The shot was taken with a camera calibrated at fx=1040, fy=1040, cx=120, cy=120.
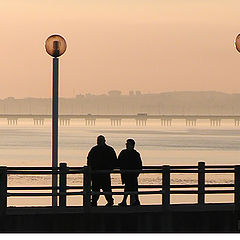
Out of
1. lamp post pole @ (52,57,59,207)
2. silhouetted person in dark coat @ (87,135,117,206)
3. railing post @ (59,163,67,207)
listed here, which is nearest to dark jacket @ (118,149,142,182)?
silhouetted person in dark coat @ (87,135,117,206)

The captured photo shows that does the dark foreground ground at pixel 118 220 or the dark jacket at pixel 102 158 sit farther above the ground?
the dark jacket at pixel 102 158

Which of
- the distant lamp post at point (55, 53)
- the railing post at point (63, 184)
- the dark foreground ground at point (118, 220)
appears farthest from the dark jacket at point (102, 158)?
the distant lamp post at point (55, 53)

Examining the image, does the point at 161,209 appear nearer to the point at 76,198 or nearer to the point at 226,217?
the point at 226,217

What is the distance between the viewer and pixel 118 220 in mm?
21656

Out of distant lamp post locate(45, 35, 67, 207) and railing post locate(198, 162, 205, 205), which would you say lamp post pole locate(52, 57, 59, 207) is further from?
railing post locate(198, 162, 205, 205)

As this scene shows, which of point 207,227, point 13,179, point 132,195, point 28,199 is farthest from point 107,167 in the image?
point 13,179

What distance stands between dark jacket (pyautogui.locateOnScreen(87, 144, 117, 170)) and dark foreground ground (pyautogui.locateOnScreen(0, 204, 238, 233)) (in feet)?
3.32

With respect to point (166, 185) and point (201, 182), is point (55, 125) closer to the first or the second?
point (166, 185)

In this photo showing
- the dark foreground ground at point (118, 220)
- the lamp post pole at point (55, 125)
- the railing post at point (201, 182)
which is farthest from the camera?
the lamp post pole at point (55, 125)

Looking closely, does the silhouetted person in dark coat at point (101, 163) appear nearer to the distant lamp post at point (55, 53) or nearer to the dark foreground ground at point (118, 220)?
the dark foreground ground at point (118, 220)

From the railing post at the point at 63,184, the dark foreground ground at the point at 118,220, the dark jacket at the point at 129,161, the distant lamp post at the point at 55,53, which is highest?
the distant lamp post at the point at 55,53

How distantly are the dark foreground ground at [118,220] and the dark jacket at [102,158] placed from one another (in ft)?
3.32

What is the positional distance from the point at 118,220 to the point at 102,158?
1.74 meters

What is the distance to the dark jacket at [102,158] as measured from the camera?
22.8 meters
